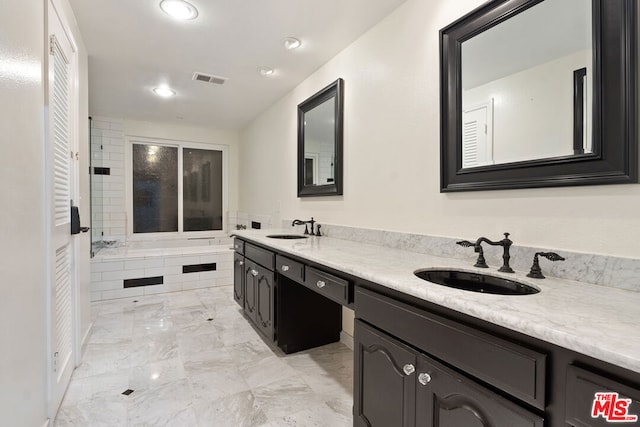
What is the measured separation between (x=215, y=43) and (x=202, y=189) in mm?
3294

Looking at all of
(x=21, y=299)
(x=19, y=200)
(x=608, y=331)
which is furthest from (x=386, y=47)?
(x=21, y=299)

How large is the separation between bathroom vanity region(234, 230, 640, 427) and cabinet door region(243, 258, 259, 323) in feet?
3.60

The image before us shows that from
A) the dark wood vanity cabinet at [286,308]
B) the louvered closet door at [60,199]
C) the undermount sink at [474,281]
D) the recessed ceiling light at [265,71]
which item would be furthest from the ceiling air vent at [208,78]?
the undermount sink at [474,281]

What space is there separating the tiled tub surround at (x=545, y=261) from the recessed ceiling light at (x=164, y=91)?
285cm

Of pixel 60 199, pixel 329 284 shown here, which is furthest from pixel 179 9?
pixel 329 284

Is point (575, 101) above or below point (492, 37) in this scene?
below

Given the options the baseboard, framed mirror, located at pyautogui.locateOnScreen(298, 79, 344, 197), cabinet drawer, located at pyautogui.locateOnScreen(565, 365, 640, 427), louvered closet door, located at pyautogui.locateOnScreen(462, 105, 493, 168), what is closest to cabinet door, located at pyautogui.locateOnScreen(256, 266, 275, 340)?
the baseboard

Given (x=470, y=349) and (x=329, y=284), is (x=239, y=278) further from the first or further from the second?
(x=470, y=349)

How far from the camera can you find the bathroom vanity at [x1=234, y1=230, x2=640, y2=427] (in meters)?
0.64

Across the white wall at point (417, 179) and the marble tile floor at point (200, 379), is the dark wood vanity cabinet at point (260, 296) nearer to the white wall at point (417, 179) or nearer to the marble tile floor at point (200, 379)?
the marble tile floor at point (200, 379)

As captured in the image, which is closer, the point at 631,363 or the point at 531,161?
the point at 631,363

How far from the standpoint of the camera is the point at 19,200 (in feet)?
3.83

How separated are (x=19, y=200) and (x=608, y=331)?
6.06 ft

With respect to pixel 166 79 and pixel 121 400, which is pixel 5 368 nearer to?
pixel 121 400
